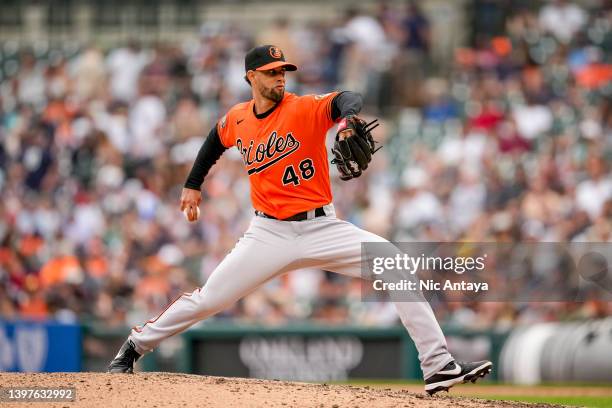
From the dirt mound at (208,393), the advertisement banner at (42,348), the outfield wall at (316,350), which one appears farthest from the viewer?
the advertisement banner at (42,348)

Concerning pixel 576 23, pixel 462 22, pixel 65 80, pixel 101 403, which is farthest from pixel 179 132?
pixel 101 403

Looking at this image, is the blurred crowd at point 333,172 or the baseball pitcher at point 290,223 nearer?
the baseball pitcher at point 290,223

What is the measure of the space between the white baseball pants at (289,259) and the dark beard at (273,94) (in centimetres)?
69

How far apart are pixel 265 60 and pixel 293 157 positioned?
1.95ft

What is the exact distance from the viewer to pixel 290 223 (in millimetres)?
6598

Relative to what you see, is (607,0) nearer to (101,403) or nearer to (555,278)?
(555,278)

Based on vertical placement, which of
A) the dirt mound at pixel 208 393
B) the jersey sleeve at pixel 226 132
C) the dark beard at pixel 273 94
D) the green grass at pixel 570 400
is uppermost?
the dark beard at pixel 273 94

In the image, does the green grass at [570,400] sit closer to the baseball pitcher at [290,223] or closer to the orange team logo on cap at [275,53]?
the baseball pitcher at [290,223]

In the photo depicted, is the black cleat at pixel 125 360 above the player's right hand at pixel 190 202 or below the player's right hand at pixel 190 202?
below

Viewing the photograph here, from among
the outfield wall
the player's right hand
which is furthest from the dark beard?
the outfield wall

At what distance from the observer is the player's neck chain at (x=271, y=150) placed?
6.60 meters

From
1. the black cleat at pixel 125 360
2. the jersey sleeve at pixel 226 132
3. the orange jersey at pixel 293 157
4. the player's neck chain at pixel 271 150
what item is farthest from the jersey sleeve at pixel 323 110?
the black cleat at pixel 125 360

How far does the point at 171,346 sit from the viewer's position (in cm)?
1273

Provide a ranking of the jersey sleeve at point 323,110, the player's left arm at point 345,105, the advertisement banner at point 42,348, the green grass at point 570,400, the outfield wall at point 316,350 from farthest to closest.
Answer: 1. the advertisement banner at point 42,348
2. the outfield wall at point 316,350
3. the green grass at point 570,400
4. the jersey sleeve at point 323,110
5. the player's left arm at point 345,105
